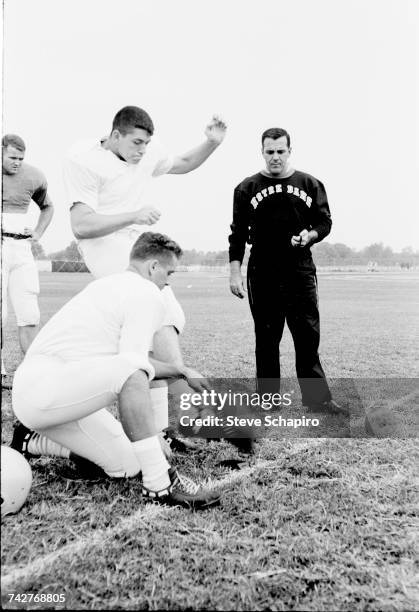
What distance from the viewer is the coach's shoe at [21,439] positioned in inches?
80.6

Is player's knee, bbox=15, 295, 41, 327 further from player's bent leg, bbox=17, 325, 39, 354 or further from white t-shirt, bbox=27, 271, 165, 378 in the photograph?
white t-shirt, bbox=27, 271, 165, 378

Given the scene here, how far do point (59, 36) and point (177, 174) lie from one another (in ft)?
1.97

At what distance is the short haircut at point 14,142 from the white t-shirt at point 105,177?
0.18 meters

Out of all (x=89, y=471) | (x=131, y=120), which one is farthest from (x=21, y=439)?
(x=131, y=120)

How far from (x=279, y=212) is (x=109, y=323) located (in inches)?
39.8

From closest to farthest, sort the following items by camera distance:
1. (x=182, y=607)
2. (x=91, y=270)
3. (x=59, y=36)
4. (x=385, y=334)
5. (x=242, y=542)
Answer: (x=182, y=607) → (x=242, y=542) → (x=59, y=36) → (x=91, y=270) → (x=385, y=334)

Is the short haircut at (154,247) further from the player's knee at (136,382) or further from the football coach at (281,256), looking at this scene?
the football coach at (281,256)

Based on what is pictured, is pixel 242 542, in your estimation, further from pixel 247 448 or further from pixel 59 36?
pixel 59 36

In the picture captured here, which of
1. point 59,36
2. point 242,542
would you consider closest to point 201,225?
point 59,36

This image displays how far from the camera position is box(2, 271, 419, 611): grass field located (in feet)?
4.35

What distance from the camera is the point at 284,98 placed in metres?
2.22

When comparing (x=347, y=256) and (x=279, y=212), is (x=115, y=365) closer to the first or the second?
(x=279, y=212)

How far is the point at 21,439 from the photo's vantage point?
205 centimetres

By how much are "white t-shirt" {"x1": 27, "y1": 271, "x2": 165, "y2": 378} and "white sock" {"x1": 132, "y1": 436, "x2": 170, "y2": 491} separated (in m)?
0.20
